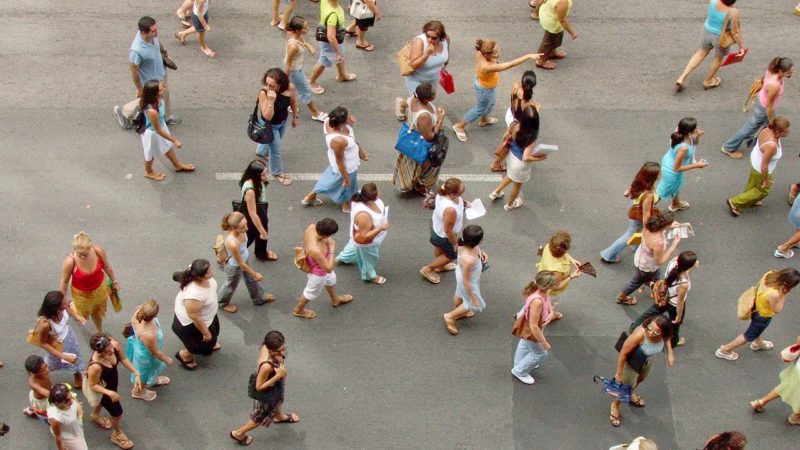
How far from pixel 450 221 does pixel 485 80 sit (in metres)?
2.90

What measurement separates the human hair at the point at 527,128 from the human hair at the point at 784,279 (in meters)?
3.14

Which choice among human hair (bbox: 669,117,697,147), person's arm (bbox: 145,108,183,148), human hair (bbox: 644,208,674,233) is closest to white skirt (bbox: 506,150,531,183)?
human hair (bbox: 669,117,697,147)

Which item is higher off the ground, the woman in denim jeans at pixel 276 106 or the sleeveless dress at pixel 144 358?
the woman in denim jeans at pixel 276 106

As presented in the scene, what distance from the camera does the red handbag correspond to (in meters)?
12.3

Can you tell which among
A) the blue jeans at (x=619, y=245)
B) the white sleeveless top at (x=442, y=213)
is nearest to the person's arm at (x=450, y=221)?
the white sleeveless top at (x=442, y=213)

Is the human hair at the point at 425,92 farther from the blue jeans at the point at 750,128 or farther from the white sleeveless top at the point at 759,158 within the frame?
the blue jeans at the point at 750,128

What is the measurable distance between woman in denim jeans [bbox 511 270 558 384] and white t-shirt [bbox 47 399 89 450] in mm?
4268

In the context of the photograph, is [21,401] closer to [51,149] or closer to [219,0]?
[51,149]

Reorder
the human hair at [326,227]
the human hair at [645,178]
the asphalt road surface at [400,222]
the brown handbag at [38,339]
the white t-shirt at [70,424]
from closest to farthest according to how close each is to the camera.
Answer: the white t-shirt at [70,424]
the brown handbag at [38,339]
the human hair at [326,227]
the asphalt road surface at [400,222]
the human hair at [645,178]

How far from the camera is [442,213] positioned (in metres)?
10.0

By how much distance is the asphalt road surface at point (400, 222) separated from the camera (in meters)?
9.45

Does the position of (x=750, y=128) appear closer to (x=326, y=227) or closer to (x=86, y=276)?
(x=326, y=227)

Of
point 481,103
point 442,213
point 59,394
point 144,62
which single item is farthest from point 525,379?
point 144,62

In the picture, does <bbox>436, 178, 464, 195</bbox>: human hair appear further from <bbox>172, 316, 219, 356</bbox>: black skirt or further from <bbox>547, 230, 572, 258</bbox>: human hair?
<bbox>172, 316, 219, 356</bbox>: black skirt
